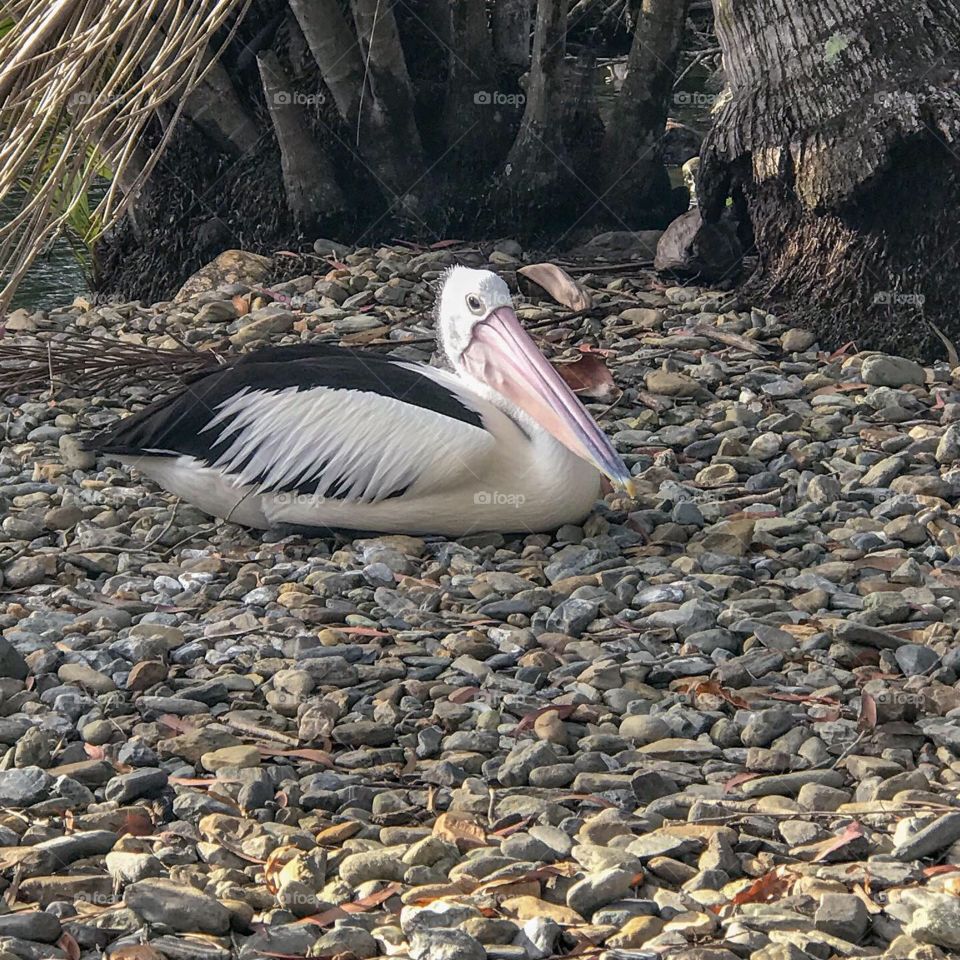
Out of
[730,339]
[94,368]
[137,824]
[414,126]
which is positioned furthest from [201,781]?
[414,126]

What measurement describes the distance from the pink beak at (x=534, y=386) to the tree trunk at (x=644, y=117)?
114 inches

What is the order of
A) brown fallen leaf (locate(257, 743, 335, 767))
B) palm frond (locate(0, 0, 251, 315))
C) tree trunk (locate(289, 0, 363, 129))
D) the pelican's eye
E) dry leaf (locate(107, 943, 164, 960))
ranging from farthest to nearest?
tree trunk (locate(289, 0, 363, 129)) → the pelican's eye → palm frond (locate(0, 0, 251, 315)) → brown fallen leaf (locate(257, 743, 335, 767)) → dry leaf (locate(107, 943, 164, 960))

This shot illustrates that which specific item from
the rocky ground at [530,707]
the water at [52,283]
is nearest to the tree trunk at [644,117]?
the rocky ground at [530,707]

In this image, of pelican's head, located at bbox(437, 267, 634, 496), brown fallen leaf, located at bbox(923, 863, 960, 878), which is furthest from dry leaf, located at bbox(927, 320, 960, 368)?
brown fallen leaf, located at bbox(923, 863, 960, 878)

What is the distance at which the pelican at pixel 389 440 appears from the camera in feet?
17.3

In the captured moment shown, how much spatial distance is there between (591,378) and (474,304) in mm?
880

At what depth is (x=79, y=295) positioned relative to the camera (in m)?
9.80

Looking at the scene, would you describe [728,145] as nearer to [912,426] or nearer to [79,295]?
[912,426]

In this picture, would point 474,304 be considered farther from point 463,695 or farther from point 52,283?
point 52,283

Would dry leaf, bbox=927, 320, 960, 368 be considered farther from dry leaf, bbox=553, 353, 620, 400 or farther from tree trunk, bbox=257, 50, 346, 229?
tree trunk, bbox=257, 50, 346, 229

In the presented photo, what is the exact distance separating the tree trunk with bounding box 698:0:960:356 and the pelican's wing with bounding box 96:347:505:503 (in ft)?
6.74

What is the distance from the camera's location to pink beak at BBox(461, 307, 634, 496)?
522 centimetres

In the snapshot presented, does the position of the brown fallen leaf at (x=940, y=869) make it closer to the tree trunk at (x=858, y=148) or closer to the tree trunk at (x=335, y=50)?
the tree trunk at (x=858, y=148)

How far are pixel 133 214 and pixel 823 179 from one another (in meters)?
Answer: 4.15
